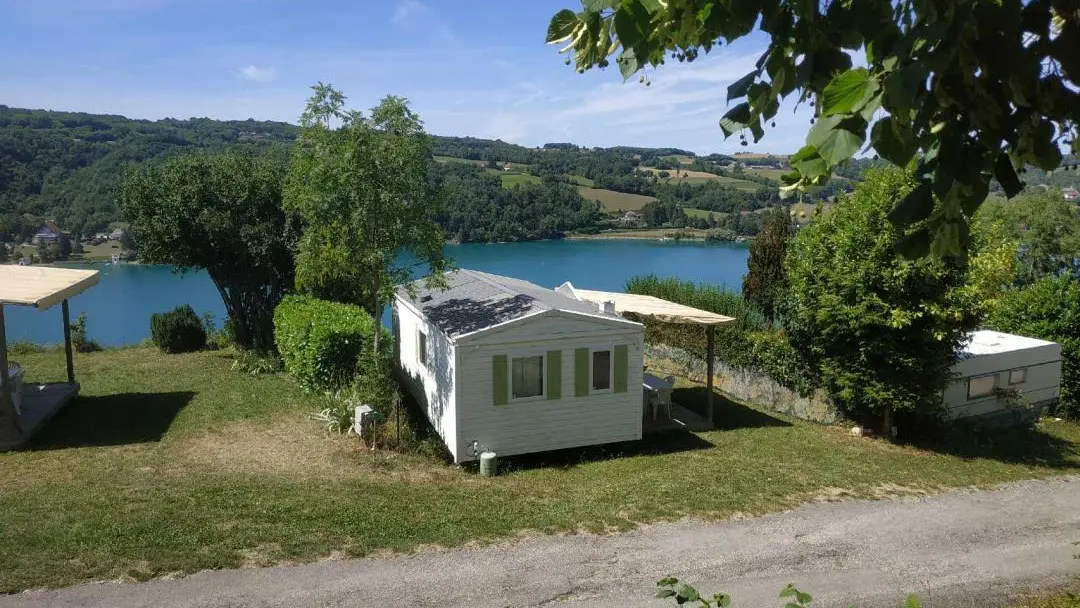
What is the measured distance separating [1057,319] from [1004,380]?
114 inches

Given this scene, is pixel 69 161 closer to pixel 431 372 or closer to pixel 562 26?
pixel 431 372

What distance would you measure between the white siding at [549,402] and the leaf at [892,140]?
29.0 ft

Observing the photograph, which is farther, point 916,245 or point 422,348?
point 422,348

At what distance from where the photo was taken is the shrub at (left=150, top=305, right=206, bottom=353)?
19.0 m

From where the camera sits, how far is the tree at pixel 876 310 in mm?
11586

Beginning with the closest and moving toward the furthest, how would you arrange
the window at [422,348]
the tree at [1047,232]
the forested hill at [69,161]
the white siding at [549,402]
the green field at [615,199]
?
1. the white siding at [549,402]
2. the window at [422,348]
3. the tree at [1047,232]
4. the forested hill at [69,161]
5. the green field at [615,199]

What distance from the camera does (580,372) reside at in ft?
35.5

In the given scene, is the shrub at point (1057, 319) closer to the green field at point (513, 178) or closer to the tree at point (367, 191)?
the tree at point (367, 191)

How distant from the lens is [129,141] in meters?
51.5

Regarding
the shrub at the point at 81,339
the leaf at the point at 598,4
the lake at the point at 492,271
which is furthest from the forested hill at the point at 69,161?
the leaf at the point at 598,4

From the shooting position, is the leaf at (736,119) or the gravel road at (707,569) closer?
the leaf at (736,119)

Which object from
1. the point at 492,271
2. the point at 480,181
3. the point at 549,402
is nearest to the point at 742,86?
the point at 549,402

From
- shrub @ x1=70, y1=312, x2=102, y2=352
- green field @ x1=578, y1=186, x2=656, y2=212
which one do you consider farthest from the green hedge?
green field @ x1=578, y1=186, x2=656, y2=212

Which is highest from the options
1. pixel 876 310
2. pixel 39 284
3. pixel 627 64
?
pixel 627 64
